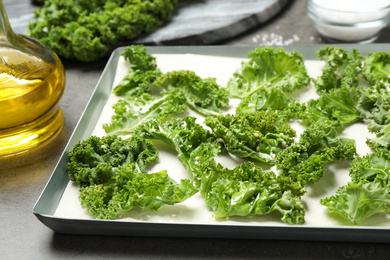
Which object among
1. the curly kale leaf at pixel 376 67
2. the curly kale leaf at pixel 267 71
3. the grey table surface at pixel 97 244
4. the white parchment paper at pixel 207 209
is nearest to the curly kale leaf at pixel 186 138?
the white parchment paper at pixel 207 209

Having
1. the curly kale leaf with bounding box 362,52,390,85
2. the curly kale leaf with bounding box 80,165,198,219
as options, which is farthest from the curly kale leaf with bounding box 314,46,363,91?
the curly kale leaf with bounding box 80,165,198,219

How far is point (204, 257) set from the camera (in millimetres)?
1490

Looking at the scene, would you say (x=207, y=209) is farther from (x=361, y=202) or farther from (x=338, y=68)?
(x=338, y=68)

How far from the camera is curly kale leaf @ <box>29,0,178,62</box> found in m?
2.57

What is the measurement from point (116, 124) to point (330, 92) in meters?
0.90

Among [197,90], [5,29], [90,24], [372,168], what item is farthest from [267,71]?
[5,29]

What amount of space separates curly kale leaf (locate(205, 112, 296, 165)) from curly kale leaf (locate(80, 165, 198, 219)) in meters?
0.27

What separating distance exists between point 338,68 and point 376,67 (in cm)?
17

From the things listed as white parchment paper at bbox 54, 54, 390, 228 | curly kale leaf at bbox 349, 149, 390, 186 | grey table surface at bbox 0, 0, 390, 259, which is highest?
curly kale leaf at bbox 349, 149, 390, 186

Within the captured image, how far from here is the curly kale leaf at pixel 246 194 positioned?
1502 millimetres

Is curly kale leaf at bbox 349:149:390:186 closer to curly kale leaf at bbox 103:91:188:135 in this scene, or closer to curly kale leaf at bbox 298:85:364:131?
curly kale leaf at bbox 298:85:364:131

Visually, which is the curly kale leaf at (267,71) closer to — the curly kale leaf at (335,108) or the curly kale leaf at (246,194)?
the curly kale leaf at (335,108)

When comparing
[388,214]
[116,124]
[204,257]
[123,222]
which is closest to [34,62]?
[116,124]

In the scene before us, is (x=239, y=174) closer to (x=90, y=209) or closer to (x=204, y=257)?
(x=204, y=257)
